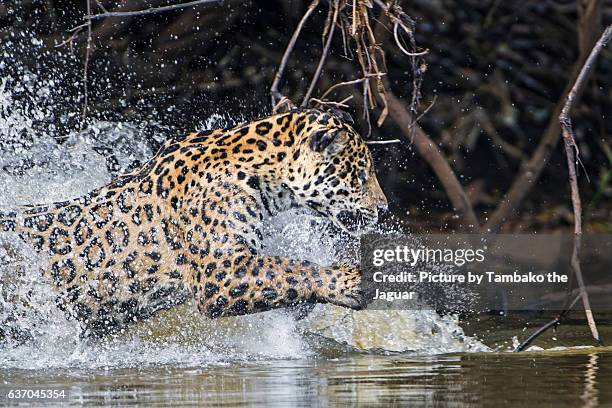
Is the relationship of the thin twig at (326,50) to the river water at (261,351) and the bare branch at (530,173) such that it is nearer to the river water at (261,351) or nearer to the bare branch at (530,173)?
the river water at (261,351)

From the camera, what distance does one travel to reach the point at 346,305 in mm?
6191

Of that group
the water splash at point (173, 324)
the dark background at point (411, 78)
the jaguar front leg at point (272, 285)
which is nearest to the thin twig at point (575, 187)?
the water splash at point (173, 324)

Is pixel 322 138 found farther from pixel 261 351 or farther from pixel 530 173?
pixel 530 173

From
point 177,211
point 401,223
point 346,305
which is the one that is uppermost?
point 401,223

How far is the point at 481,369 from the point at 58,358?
1.77 meters

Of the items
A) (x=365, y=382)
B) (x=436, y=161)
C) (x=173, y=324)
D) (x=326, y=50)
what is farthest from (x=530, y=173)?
(x=365, y=382)

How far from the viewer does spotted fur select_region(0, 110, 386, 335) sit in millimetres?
6367

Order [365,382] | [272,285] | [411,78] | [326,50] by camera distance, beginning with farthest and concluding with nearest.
Answer: [411,78], [326,50], [272,285], [365,382]

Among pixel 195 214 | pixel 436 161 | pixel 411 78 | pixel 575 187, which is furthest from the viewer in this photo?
pixel 411 78

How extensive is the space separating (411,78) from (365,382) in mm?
5410

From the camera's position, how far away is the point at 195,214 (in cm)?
645

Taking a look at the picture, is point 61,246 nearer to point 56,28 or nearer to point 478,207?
point 56,28

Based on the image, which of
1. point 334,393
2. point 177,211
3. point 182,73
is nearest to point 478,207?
point 182,73

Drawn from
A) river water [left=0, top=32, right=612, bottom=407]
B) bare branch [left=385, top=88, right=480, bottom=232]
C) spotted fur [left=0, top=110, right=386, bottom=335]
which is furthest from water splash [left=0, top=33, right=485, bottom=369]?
bare branch [left=385, top=88, right=480, bottom=232]
